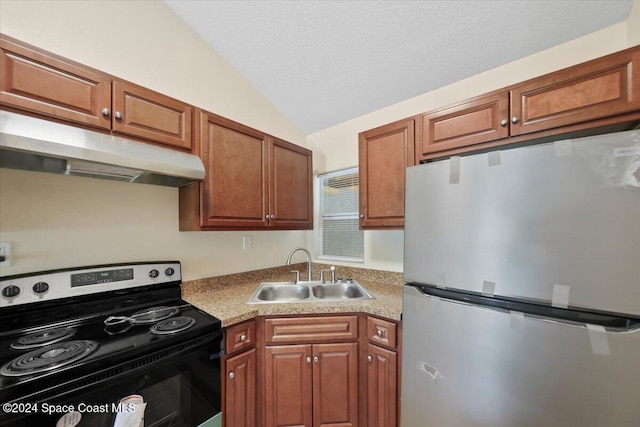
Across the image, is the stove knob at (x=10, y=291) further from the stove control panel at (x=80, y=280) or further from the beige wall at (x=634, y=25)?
the beige wall at (x=634, y=25)

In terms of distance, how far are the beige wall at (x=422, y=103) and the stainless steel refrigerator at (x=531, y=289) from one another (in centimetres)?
90

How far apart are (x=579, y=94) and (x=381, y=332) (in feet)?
5.07

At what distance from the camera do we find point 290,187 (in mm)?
2080

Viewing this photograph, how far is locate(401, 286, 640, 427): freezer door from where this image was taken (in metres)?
0.79

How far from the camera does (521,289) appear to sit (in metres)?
0.93

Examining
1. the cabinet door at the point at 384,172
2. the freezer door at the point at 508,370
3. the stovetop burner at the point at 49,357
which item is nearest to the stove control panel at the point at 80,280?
the stovetop burner at the point at 49,357

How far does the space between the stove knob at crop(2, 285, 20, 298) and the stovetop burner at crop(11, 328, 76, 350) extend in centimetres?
20

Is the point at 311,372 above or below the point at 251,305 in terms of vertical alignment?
below

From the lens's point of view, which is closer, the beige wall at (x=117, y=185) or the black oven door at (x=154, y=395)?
the black oven door at (x=154, y=395)

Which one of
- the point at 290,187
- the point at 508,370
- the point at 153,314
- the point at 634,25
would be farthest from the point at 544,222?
the point at 153,314

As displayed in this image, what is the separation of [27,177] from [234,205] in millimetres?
1001

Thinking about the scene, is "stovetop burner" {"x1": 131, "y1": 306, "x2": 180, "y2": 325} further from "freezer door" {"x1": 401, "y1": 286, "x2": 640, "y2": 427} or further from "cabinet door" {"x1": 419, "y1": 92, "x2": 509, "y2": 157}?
"cabinet door" {"x1": 419, "y1": 92, "x2": 509, "y2": 157}

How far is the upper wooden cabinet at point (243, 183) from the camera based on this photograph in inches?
60.6

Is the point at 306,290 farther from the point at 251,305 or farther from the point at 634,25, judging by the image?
the point at 634,25
